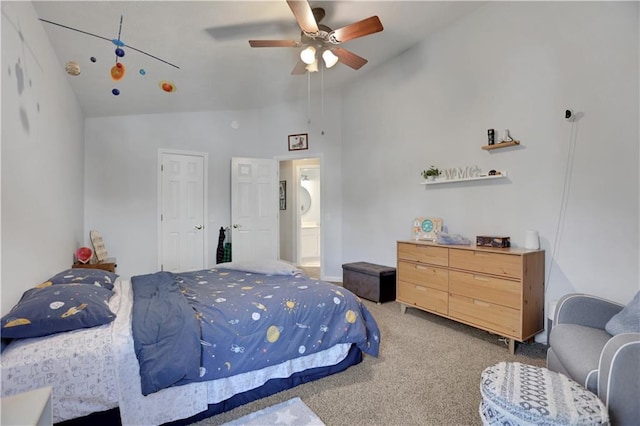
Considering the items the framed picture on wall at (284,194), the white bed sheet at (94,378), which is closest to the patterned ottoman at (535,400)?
the white bed sheet at (94,378)

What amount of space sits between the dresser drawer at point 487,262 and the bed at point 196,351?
112 cm

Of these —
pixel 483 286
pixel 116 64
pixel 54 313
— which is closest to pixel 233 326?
pixel 54 313

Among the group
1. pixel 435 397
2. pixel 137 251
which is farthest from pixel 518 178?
pixel 137 251

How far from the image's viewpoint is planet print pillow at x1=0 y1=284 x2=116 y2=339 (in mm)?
1528

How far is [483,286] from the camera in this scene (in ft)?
9.11

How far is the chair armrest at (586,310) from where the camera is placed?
192cm

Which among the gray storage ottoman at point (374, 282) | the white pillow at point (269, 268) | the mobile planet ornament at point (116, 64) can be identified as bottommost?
the gray storage ottoman at point (374, 282)

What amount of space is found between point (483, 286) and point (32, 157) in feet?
12.0

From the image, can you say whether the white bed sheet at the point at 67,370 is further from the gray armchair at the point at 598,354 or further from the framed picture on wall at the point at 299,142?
the framed picture on wall at the point at 299,142

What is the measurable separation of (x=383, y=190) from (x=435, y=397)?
289 cm

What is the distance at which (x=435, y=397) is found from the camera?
199cm

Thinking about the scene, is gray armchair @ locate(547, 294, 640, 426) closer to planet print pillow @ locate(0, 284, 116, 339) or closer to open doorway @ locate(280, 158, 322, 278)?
planet print pillow @ locate(0, 284, 116, 339)

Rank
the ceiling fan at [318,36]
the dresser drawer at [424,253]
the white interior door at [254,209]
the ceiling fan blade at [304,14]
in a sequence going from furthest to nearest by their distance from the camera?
the white interior door at [254,209] < the dresser drawer at [424,253] < the ceiling fan at [318,36] < the ceiling fan blade at [304,14]

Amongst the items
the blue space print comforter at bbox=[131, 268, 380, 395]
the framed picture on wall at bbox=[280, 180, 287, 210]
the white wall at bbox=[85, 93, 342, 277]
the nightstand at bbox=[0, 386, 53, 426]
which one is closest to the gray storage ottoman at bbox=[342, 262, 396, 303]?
the white wall at bbox=[85, 93, 342, 277]
